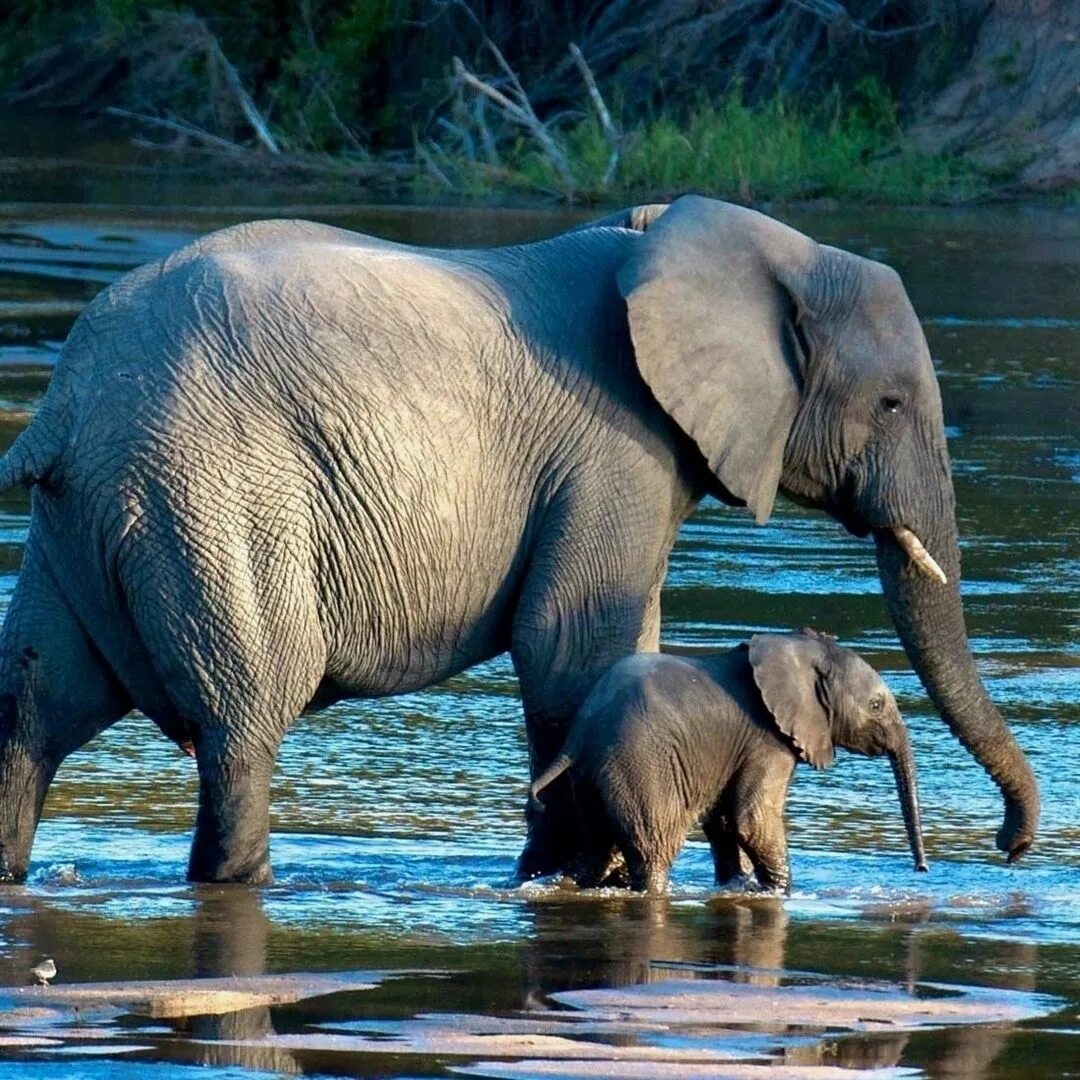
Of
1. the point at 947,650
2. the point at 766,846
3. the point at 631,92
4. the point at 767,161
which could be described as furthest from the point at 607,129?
the point at 766,846

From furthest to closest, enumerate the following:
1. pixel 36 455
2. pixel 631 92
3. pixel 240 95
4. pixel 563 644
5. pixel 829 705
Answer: pixel 240 95 < pixel 631 92 < pixel 829 705 < pixel 563 644 < pixel 36 455

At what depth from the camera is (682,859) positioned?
8.59m

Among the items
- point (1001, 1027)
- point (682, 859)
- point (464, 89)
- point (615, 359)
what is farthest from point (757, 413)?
point (464, 89)

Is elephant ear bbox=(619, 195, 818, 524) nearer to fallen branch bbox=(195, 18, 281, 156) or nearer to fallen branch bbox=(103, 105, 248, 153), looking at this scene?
fallen branch bbox=(195, 18, 281, 156)

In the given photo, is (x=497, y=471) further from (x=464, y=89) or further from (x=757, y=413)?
(x=464, y=89)

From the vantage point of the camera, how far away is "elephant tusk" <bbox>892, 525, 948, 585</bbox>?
8430 mm

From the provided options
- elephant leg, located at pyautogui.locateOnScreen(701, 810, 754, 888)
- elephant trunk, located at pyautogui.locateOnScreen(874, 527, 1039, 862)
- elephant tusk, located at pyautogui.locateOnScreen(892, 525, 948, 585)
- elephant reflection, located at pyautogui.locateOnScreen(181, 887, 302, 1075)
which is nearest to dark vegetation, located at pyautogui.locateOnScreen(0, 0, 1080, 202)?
elephant trunk, located at pyautogui.locateOnScreen(874, 527, 1039, 862)

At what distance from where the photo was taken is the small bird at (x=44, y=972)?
6.29 meters

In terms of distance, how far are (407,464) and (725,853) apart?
1.41 metres

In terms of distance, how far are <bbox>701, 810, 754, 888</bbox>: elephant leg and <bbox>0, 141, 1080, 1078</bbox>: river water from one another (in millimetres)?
79

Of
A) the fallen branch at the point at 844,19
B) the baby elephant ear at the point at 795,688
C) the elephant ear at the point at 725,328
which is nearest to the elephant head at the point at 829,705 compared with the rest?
the baby elephant ear at the point at 795,688

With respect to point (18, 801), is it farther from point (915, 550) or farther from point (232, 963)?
point (915, 550)

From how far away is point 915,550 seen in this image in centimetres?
844

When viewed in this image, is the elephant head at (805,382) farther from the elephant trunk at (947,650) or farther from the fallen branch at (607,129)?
the fallen branch at (607,129)
